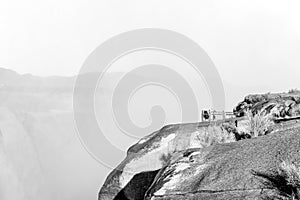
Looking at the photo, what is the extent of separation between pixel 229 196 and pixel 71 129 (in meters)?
104

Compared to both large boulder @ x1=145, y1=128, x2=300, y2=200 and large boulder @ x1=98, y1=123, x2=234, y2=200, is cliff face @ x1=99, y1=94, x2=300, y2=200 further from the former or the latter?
large boulder @ x1=98, y1=123, x2=234, y2=200

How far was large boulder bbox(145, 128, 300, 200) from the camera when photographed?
238 inches

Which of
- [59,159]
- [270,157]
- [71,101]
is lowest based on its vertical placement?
[59,159]

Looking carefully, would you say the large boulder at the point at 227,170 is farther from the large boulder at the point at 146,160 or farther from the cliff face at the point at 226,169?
the large boulder at the point at 146,160

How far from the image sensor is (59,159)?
89.0 metres

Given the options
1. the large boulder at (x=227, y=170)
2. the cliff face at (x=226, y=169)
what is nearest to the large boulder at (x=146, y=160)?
the cliff face at (x=226, y=169)

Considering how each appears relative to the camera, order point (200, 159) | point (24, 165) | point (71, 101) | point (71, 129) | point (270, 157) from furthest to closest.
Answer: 1. point (71, 101)
2. point (71, 129)
3. point (24, 165)
4. point (200, 159)
5. point (270, 157)

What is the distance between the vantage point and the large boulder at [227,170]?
605 centimetres

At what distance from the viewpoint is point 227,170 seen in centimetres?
668

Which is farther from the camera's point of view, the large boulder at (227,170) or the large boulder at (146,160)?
the large boulder at (146,160)

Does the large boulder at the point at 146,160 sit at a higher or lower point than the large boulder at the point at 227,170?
lower

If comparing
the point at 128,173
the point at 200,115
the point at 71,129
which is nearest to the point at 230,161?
the point at 128,173

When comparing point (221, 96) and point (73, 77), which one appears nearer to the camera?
point (221, 96)

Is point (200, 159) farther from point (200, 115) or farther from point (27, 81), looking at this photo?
point (27, 81)
